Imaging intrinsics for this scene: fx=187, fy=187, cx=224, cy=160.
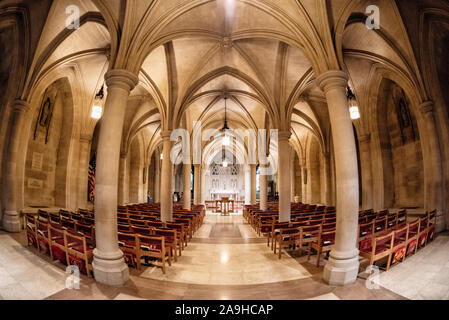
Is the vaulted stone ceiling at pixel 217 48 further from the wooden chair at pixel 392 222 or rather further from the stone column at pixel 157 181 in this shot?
the stone column at pixel 157 181

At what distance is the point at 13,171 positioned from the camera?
7.68 meters

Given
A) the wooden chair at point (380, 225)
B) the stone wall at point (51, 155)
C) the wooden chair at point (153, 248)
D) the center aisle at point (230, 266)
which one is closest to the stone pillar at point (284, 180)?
the center aisle at point (230, 266)

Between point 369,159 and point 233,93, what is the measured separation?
10300 millimetres

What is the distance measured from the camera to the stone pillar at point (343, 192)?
404 cm

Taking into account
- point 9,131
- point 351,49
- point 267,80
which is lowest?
point 9,131

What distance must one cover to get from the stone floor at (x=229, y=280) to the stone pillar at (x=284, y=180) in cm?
372

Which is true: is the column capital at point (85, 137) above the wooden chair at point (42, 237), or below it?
above

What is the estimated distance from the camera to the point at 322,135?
17.0 meters

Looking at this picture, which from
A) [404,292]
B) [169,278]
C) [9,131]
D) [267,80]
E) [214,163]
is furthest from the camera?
[214,163]

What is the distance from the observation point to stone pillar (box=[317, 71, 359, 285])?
159 inches

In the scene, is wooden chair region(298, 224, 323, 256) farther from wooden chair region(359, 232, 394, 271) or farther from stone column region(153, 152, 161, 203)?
stone column region(153, 152, 161, 203)

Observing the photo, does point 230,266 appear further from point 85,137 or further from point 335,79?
point 85,137
